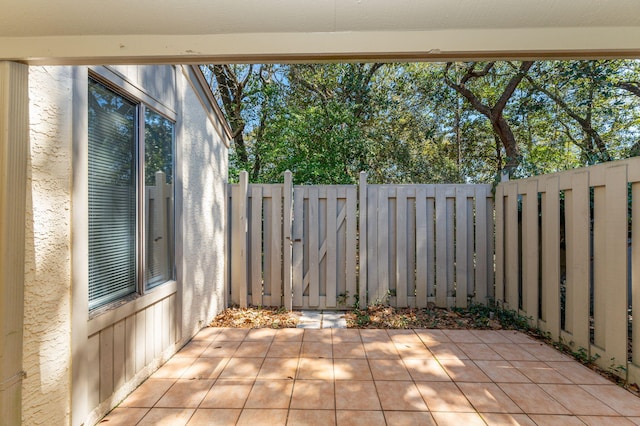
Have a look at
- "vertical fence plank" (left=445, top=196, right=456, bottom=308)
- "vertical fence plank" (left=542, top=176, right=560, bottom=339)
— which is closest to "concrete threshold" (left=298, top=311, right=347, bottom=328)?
"vertical fence plank" (left=445, top=196, right=456, bottom=308)

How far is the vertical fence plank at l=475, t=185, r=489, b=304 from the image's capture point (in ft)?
12.6

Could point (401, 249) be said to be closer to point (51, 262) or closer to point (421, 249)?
point (421, 249)

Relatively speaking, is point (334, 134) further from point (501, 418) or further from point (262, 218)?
point (501, 418)

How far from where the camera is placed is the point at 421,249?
387cm

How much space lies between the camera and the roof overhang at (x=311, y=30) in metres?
0.97

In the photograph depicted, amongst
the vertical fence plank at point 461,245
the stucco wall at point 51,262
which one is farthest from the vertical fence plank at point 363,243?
the stucco wall at point 51,262

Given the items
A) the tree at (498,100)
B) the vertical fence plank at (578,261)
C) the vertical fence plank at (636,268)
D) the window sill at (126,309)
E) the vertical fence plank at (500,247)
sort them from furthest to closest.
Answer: the tree at (498,100), the vertical fence plank at (500,247), the vertical fence plank at (578,261), the vertical fence plank at (636,268), the window sill at (126,309)

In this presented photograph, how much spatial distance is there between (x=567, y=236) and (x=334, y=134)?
3.85 meters

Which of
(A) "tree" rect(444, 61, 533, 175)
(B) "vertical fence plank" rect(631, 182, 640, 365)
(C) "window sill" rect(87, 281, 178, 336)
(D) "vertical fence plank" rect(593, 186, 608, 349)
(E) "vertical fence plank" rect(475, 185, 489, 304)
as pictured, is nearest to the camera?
(C) "window sill" rect(87, 281, 178, 336)

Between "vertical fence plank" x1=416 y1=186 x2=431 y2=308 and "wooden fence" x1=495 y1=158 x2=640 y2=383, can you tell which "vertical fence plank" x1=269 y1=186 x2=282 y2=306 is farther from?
"wooden fence" x1=495 y1=158 x2=640 y2=383

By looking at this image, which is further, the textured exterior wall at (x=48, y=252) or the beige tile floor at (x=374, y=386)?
the beige tile floor at (x=374, y=386)

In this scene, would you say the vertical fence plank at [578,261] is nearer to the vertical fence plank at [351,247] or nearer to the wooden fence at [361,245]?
the wooden fence at [361,245]

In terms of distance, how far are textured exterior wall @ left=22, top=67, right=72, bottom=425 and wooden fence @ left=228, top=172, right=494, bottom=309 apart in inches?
93.0

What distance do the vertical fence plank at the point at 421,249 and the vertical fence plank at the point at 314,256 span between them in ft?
4.32
